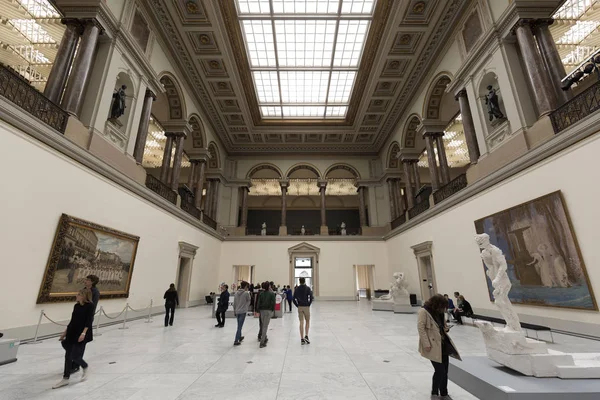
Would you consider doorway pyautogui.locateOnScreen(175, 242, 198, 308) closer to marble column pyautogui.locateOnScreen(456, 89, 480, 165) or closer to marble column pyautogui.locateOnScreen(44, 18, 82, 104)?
marble column pyautogui.locateOnScreen(44, 18, 82, 104)

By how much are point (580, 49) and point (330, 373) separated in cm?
1309

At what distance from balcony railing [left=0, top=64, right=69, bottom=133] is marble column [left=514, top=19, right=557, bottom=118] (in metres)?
11.7

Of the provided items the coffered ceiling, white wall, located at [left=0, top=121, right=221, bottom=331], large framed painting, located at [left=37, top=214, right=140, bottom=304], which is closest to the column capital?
the coffered ceiling

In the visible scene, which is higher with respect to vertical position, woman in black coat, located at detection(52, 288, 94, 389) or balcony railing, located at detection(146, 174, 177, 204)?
balcony railing, located at detection(146, 174, 177, 204)

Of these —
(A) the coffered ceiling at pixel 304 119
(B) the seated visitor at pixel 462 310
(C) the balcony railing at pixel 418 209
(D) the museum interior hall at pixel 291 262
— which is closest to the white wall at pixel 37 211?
(D) the museum interior hall at pixel 291 262

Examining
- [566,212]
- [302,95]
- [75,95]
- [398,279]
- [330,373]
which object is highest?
[302,95]

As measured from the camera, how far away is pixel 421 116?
14109 millimetres

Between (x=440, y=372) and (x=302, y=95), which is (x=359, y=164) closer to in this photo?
(x=302, y=95)

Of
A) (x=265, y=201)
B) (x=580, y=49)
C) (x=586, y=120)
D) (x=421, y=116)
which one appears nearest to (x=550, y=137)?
(x=586, y=120)

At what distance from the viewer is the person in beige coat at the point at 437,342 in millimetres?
2885

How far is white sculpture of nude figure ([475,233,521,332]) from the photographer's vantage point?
3354 millimetres

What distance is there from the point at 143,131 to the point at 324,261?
41.3 feet

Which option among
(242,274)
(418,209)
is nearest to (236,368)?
(418,209)

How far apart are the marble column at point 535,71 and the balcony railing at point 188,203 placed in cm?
1335
